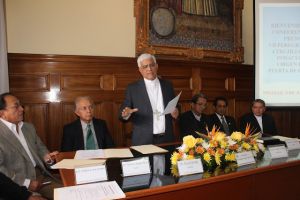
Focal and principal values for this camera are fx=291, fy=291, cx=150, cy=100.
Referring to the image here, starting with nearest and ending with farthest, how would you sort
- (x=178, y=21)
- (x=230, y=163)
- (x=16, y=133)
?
(x=230, y=163) → (x=16, y=133) → (x=178, y=21)

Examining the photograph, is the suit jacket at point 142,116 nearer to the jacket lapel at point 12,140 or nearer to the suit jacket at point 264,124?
the jacket lapel at point 12,140

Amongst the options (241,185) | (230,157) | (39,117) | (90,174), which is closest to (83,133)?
(39,117)

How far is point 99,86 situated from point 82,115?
1.08 metres

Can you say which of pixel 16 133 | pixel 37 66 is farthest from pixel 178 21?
pixel 16 133

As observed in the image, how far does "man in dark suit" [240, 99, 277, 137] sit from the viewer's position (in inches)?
163

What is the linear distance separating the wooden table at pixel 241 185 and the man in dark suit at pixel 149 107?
2.34 feet

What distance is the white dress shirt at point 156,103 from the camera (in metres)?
2.52

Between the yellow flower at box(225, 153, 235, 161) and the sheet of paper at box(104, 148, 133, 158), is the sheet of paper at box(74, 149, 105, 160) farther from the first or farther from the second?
the yellow flower at box(225, 153, 235, 161)

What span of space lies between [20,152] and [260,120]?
3.32m

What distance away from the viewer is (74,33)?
3.82 metres

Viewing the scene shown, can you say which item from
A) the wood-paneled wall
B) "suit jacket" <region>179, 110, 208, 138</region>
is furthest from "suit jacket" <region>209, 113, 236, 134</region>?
the wood-paneled wall

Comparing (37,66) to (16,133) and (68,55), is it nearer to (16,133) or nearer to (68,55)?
(68,55)

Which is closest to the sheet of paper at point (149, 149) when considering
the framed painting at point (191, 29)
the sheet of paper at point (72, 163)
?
the sheet of paper at point (72, 163)

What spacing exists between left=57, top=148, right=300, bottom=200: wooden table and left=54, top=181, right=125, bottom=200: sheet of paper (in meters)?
0.06
